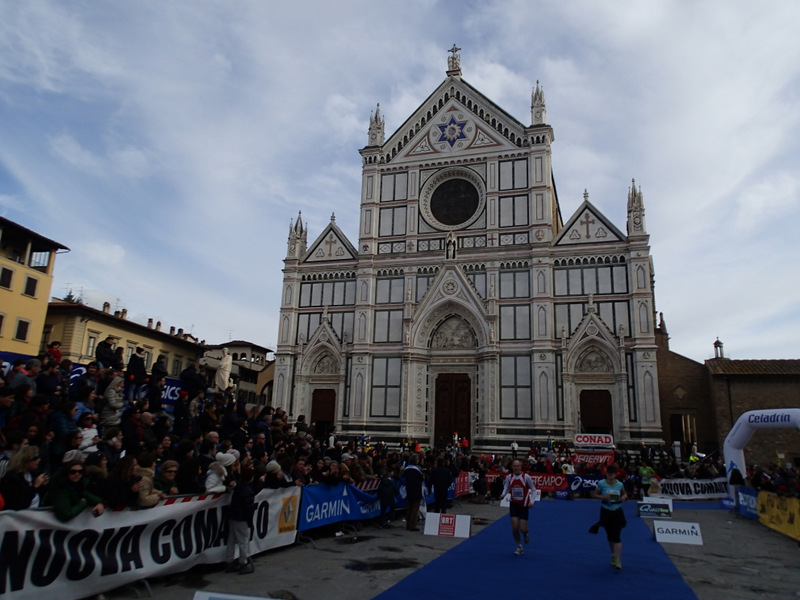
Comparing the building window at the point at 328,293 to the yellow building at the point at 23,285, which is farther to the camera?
the building window at the point at 328,293

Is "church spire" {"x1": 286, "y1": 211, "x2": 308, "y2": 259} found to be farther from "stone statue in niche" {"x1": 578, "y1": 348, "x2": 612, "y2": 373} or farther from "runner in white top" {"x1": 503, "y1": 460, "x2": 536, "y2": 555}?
"runner in white top" {"x1": 503, "y1": 460, "x2": 536, "y2": 555}

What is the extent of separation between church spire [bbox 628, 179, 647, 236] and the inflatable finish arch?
13669 mm

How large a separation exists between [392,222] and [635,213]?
1423 centimetres

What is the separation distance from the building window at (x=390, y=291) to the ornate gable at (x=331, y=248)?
105 inches

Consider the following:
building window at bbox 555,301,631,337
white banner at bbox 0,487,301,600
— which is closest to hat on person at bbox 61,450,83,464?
white banner at bbox 0,487,301,600

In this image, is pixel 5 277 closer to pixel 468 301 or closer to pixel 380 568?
pixel 468 301

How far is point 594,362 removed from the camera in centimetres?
3259

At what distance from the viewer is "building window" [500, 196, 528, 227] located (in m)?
35.4

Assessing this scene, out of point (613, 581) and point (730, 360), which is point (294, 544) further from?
point (730, 360)

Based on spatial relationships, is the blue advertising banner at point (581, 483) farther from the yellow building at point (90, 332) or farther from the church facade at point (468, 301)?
the yellow building at point (90, 332)

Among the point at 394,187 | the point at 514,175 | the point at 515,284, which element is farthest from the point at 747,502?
the point at 394,187

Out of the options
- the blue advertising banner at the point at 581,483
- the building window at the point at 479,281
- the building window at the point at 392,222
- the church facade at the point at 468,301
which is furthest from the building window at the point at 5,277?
the blue advertising banner at the point at 581,483

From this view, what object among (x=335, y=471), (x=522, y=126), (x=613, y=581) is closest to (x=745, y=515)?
(x=613, y=581)

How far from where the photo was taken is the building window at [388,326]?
36000mm
